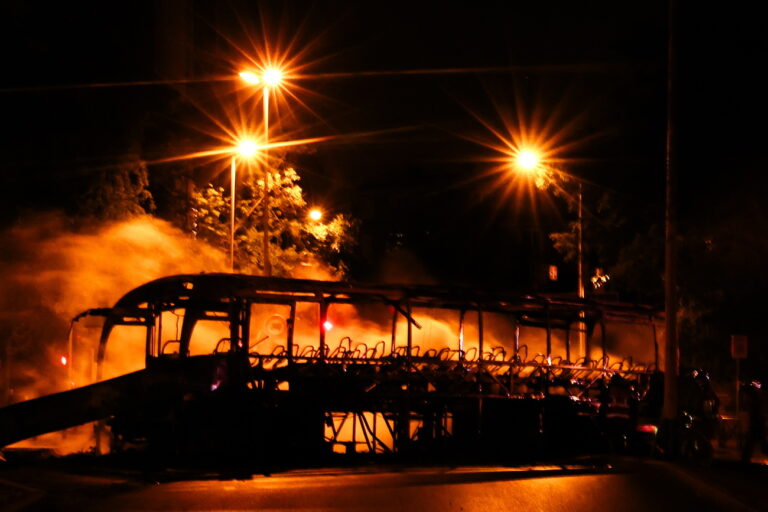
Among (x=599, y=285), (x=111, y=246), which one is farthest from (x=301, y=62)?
(x=599, y=285)

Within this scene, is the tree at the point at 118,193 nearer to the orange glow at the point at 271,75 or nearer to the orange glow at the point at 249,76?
the orange glow at the point at 271,75

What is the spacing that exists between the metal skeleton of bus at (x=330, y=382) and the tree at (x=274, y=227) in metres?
11.1

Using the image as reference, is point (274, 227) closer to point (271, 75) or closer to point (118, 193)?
point (118, 193)

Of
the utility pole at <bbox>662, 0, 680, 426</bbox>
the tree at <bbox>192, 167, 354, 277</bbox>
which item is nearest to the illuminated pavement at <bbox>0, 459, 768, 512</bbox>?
the utility pole at <bbox>662, 0, 680, 426</bbox>

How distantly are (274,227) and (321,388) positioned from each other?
16961mm

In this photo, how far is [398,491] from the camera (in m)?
11.6

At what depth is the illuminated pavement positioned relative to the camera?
1043cm

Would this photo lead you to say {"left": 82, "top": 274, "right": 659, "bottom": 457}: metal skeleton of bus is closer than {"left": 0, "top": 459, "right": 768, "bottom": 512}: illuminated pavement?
No

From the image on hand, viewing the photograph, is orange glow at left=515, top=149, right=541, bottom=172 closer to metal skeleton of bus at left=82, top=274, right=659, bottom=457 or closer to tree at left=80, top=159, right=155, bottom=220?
metal skeleton of bus at left=82, top=274, right=659, bottom=457

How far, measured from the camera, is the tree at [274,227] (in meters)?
29.9

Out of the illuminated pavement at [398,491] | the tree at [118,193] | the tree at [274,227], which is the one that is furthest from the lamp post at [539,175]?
the tree at [118,193]

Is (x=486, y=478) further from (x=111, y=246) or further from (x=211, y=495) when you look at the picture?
(x=111, y=246)

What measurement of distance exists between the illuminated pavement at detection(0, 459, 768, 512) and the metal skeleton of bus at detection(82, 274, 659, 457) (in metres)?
1.61

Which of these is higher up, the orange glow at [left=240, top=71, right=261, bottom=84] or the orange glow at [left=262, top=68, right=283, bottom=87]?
the orange glow at [left=262, top=68, right=283, bottom=87]
